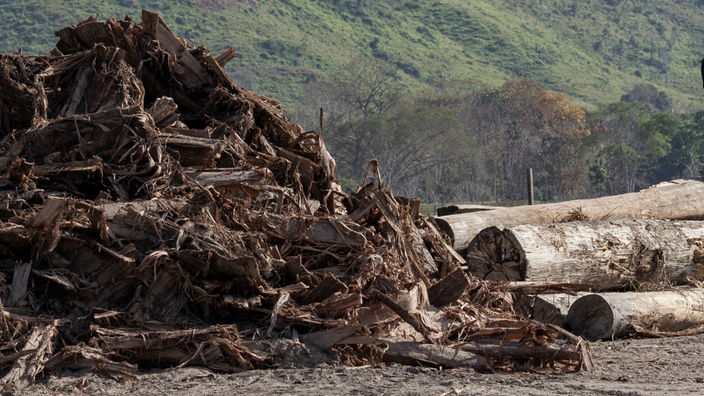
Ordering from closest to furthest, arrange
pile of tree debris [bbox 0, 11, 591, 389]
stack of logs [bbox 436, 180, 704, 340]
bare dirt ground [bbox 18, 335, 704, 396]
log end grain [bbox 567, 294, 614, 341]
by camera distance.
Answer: bare dirt ground [bbox 18, 335, 704, 396] < pile of tree debris [bbox 0, 11, 591, 389] < log end grain [bbox 567, 294, 614, 341] < stack of logs [bbox 436, 180, 704, 340]

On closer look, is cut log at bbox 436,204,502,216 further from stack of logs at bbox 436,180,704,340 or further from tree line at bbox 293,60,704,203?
tree line at bbox 293,60,704,203

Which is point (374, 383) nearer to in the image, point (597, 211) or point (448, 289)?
point (448, 289)

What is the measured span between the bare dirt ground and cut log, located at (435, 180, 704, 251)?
12.7 feet

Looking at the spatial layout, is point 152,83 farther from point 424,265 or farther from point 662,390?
point 662,390

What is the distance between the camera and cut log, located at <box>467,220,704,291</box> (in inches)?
401

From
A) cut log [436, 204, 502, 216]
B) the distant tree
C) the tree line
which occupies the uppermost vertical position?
cut log [436, 204, 502, 216]

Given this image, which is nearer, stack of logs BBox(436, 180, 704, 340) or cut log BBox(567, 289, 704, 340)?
cut log BBox(567, 289, 704, 340)

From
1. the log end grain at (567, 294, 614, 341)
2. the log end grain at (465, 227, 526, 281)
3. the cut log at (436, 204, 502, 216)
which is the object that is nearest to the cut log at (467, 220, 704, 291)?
the log end grain at (465, 227, 526, 281)

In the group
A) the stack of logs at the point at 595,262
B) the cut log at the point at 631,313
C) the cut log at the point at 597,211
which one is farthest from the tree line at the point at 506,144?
the cut log at the point at 631,313

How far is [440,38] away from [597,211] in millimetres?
77803

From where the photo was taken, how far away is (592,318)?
924cm

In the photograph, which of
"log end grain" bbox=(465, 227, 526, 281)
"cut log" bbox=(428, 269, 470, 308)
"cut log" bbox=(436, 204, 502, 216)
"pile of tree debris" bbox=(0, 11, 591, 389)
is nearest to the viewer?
"pile of tree debris" bbox=(0, 11, 591, 389)

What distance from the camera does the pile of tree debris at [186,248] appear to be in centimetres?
720

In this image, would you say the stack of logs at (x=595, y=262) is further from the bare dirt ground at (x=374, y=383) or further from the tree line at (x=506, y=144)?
the tree line at (x=506, y=144)
